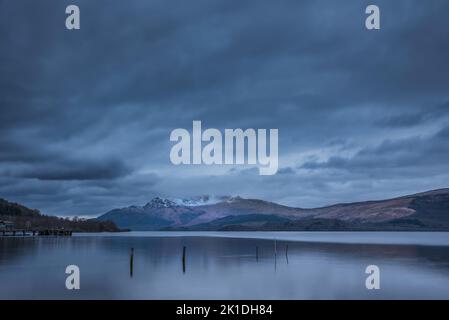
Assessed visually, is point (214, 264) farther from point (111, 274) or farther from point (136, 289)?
point (136, 289)

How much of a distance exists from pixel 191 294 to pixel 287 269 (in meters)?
27.2

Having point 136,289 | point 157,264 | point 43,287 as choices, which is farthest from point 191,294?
point 157,264

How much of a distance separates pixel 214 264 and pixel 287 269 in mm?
13791
